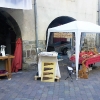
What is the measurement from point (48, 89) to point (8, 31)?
494cm

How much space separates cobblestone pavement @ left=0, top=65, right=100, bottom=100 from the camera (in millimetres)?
4621

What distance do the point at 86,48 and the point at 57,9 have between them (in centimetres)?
287

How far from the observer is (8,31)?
9352 millimetres

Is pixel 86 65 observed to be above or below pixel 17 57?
below

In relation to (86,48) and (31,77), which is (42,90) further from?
(86,48)

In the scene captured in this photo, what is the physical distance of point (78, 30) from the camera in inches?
251

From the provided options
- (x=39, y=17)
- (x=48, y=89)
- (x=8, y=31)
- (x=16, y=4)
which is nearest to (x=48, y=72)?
(x=48, y=89)

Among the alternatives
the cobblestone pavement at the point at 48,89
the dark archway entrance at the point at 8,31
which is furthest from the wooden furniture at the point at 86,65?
the dark archway entrance at the point at 8,31

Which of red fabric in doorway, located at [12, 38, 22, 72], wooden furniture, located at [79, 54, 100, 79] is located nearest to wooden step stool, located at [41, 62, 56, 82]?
wooden furniture, located at [79, 54, 100, 79]

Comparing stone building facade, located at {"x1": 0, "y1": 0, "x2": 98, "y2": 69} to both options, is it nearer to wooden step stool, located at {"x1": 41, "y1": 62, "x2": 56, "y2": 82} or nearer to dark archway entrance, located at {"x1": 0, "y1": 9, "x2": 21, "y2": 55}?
dark archway entrance, located at {"x1": 0, "y1": 9, "x2": 21, "y2": 55}

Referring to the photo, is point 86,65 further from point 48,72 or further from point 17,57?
point 17,57

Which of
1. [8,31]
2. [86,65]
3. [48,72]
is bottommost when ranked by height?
[48,72]

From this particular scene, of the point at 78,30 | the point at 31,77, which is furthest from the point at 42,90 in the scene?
the point at 78,30

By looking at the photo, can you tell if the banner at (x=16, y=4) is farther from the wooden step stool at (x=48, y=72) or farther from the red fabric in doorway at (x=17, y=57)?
the wooden step stool at (x=48, y=72)
